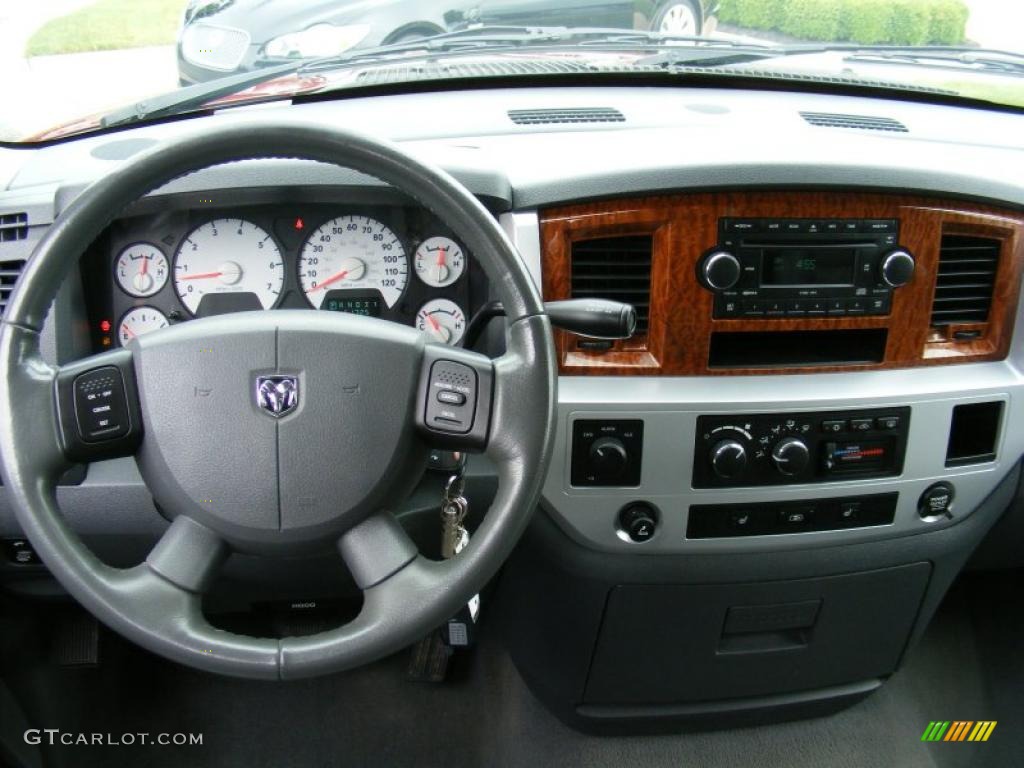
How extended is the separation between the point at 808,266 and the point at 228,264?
3.25 ft

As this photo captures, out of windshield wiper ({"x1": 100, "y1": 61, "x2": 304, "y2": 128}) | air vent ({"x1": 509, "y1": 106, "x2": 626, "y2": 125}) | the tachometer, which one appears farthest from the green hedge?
the tachometer


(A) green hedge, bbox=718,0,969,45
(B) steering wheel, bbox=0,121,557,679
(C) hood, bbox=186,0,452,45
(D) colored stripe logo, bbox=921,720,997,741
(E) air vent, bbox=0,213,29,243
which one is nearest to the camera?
(B) steering wheel, bbox=0,121,557,679

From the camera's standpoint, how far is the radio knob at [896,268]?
5.05ft

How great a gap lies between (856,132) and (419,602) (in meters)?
1.33

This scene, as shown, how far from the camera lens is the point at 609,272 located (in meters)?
1.52

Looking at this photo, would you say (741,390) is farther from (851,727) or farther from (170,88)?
(170,88)

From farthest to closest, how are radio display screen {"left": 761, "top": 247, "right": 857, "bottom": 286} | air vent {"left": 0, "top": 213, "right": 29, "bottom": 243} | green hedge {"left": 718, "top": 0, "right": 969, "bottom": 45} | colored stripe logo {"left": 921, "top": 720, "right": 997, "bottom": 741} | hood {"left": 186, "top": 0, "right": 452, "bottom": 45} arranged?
colored stripe logo {"left": 921, "top": 720, "right": 997, "bottom": 741} < green hedge {"left": 718, "top": 0, "right": 969, "bottom": 45} < hood {"left": 186, "top": 0, "right": 452, "bottom": 45} < radio display screen {"left": 761, "top": 247, "right": 857, "bottom": 286} < air vent {"left": 0, "top": 213, "right": 29, "bottom": 243}

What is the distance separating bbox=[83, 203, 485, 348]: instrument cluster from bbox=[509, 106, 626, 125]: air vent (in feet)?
1.34

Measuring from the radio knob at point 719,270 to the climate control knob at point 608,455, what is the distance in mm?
314

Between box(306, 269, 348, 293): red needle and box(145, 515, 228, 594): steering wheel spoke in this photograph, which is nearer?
box(145, 515, 228, 594): steering wheel spoke

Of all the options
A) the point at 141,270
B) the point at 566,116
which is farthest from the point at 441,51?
the point at 141,270

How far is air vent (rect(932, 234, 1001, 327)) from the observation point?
1.62m

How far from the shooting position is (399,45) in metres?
1.89
